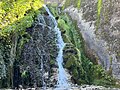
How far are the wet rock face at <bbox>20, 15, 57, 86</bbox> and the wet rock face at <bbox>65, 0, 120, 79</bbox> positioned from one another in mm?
2927

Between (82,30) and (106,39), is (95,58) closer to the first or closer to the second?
(106,39)

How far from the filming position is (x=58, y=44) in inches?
924

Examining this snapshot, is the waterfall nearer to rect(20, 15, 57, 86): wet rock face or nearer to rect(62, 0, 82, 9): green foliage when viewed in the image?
rect(20, 15, 57, 86): wet rock face

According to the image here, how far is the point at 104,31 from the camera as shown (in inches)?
930

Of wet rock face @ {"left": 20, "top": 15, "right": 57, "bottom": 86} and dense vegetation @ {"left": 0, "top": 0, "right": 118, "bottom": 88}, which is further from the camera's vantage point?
wet rock face @ {"left": 20, "top": 15, "right": 57, "bottom": 86}

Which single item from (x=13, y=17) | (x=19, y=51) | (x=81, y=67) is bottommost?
(x=81, y=67)

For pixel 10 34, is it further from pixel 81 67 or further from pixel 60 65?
pixel 81 67

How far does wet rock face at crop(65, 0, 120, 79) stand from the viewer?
2212 centimetres

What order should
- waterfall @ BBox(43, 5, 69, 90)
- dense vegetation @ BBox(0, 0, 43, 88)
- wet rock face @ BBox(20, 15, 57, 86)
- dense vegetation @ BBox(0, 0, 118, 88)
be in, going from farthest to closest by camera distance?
A: 1. waterfall @ BBox(43, 5, 69, 90)
2. wet rock face @ BBox(20, 15, 57, 86)
3. dense vegetation @ BBox(0, 0, 118, 88)
4. dense vegetation @ BBox(0, 0, 43, 88)

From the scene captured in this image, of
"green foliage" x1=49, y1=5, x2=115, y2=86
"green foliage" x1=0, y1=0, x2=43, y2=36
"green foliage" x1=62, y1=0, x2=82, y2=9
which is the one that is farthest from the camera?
"green foliage" x1=62, y1=0, x2=82, y2=9

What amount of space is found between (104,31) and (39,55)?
5283mm

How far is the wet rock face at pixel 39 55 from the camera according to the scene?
2070 cm

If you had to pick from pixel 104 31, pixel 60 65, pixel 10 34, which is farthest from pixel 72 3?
pixel 10 34

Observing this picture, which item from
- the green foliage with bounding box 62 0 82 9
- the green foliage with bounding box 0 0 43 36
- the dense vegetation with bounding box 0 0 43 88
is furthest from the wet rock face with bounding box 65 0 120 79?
the dense vegetation with bounding box 0 0 43 88
